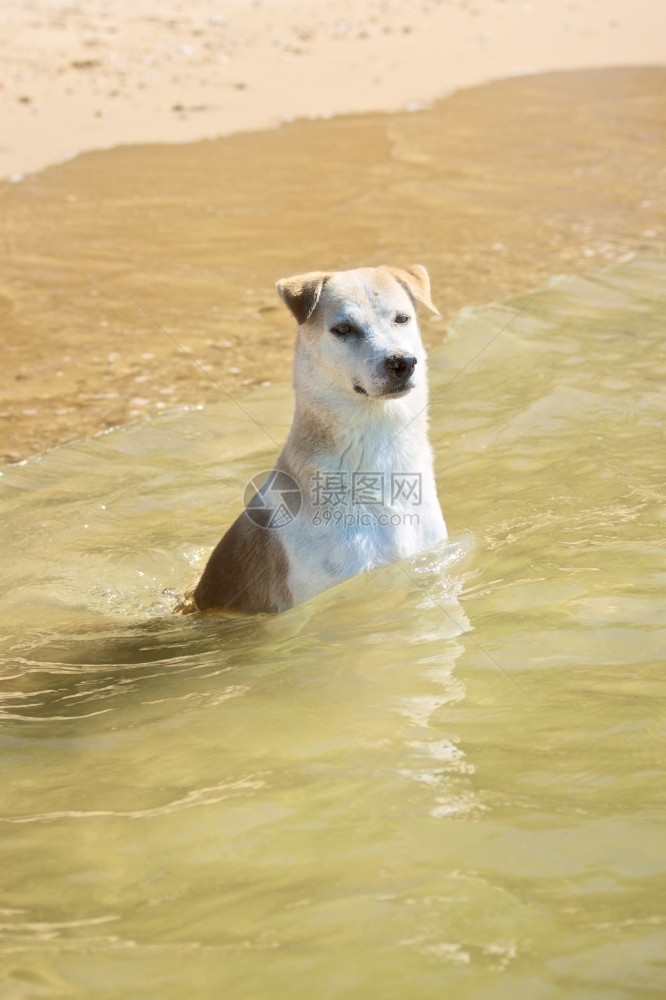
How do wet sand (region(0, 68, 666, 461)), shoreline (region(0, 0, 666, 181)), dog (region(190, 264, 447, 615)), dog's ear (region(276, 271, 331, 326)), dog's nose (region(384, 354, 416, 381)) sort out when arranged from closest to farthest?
dog's nose (region(384, 354, 416, 381)) < dog (region(190, 264, 447, 615)) < dog's ear (region(276, 271, 331, 326)) < wet sand (region(0, 68, 666, 461)) < shoreline (region(0, 0, 666, 181))

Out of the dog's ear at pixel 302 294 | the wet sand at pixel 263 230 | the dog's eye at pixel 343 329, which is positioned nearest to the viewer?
the dog's eye at pixel 343 329

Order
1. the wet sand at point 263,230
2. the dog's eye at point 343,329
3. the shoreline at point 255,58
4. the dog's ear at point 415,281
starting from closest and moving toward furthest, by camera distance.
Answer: the dog's eye at point 343,329
the dog's ear at point 415,281
the wet sand at point 263,230
the shoreline at point 255,58

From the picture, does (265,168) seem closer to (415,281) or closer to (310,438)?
(415,281)

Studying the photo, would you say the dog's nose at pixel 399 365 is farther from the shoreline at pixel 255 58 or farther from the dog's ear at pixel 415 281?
the shoreline at pixel 255 58

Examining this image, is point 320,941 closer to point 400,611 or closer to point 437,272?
point 400,611

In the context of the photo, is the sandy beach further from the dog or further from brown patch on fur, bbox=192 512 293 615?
the dog

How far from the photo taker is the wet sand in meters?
9.00

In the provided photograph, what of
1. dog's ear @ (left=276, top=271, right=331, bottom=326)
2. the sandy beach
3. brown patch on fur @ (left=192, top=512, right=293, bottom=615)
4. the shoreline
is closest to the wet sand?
the sandy beach

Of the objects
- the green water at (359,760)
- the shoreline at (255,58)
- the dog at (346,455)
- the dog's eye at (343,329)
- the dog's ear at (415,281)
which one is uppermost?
the shoreline at (255,58)

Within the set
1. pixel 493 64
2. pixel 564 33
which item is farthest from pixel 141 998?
pixel 564 33

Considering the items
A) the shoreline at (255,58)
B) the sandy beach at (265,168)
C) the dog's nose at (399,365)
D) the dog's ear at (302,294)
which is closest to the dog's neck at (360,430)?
the dog's nose at (399,365)

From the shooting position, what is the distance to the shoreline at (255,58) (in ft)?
50.0

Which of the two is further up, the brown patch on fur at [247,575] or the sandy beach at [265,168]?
the sandy beach at [265,168]

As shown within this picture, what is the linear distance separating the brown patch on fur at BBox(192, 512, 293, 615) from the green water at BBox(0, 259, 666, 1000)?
16 centimetres
